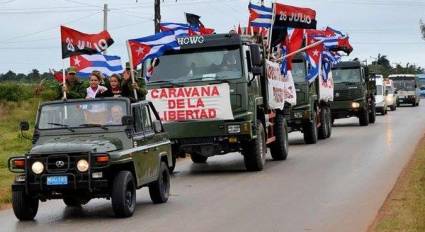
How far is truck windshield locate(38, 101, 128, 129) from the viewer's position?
36.7 ft

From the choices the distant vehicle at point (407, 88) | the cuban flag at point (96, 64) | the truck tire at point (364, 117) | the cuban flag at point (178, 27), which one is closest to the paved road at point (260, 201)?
the cuban flag at point (96, 64)

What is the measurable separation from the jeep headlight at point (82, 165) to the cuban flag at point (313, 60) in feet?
51.5

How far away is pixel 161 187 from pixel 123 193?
6.68 ft

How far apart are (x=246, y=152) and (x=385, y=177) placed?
3.13 metres

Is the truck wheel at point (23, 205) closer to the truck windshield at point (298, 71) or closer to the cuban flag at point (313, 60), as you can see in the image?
the truck windshield at point (298, 71)

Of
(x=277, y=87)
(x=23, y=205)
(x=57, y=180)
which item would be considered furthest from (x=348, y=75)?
(x=57, y=180)

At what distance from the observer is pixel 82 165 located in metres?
10.1

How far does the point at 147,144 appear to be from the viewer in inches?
463

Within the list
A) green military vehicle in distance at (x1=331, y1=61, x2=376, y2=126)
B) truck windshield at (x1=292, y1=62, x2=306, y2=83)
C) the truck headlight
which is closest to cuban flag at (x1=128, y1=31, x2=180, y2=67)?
the truck headlight

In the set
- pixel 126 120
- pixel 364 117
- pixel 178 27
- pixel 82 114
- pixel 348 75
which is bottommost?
pixel 364 117

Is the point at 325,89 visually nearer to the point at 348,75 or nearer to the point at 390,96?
the point at 348,75

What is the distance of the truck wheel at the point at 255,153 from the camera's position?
16672mm

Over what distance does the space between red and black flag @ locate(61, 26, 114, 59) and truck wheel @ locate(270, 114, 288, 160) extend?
18.3 ft

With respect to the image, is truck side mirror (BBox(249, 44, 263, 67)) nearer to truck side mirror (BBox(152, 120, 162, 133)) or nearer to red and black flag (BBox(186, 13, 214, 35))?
truck side mirror (BBox(152, 120, 162, 133))
